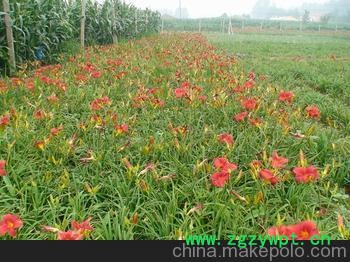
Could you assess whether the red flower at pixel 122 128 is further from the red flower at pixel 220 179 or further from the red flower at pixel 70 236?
the red flower at pixel 70 236

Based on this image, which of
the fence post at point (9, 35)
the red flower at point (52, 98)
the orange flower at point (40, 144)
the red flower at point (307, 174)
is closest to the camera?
the red flower at point (307, 174)

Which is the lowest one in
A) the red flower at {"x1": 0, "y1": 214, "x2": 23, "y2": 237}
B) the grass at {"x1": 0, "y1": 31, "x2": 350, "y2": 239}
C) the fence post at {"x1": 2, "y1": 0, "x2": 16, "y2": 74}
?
the grass at {"x1": 0, "y1": 31, "x2": 350, "y2": 239}

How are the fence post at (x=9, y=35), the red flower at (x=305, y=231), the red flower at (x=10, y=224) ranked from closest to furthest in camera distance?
the red flower at (x=305, y=231), the red flower at (x=10, y=224), the fence post at (x=9, y=35)

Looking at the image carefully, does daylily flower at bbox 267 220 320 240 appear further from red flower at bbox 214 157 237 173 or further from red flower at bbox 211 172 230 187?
red flower at bbox 214 157 237 173

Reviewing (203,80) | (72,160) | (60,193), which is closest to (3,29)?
(203,80)

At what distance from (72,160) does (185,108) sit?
1520 millimetres

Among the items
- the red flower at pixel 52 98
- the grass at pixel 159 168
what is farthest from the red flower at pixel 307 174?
the red flower at pixel 52 98

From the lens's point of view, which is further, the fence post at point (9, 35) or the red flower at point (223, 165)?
the fence post at point (9, 35)

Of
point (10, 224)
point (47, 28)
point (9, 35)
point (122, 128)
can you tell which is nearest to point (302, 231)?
point (10, 224)

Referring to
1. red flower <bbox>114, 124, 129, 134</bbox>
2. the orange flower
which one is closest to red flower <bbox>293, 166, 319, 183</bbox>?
red flower <bbox>114, 124, 129, 134</bbox>

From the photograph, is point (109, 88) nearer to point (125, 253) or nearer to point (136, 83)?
point (136, 83)

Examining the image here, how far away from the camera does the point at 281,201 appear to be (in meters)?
2.52

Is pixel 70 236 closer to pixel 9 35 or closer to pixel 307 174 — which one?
pixel 307 174

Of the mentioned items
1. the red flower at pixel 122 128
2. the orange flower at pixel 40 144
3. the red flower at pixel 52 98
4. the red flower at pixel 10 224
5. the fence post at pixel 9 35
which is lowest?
the red flower at pixel 10 224
